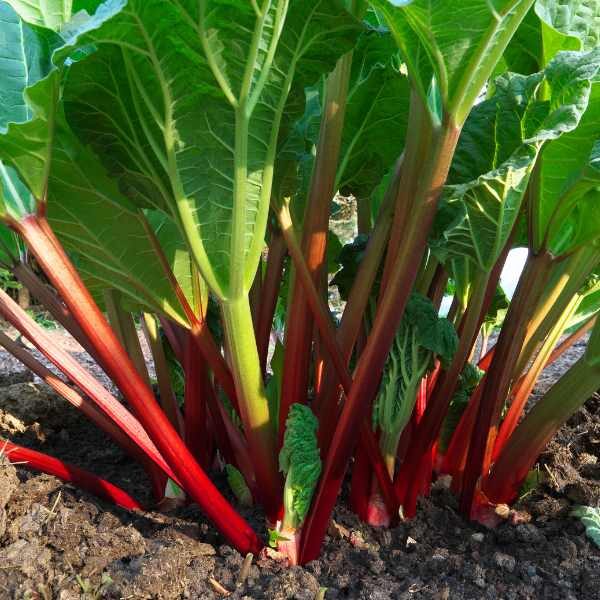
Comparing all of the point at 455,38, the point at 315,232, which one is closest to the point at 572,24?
the point at 455,38

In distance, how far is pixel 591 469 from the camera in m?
1.90

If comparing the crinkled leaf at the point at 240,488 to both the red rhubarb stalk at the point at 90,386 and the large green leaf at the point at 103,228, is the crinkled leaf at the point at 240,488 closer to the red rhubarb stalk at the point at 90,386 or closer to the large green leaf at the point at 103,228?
the red rhubarb stalk at the point at 90,386

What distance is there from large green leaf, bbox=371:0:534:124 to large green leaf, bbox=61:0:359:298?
0.12 meters

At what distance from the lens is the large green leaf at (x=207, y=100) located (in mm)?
1036

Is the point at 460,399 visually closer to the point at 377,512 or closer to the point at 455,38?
the point at 377,512

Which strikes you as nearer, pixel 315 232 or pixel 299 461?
pixel 299 461

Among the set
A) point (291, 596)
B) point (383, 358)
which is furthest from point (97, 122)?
Answer: point (291, 596)

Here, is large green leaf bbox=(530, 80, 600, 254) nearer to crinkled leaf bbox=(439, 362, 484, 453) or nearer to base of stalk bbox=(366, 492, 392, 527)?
crinkled leaf bbox=(439, 362, 484, 453)

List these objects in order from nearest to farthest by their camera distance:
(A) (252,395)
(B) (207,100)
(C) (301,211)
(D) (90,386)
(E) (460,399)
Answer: (B) (207,100), (A) (252,395), (D) (90,386), (C) (301,211), (E) (460,399)

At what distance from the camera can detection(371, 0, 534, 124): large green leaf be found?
99 cm

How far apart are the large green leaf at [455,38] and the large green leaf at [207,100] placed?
12 cm

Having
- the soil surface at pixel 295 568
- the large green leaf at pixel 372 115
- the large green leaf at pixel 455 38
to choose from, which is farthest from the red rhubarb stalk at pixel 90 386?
the large green leaf at pixel 455 38

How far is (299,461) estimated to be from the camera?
1344 millimetres

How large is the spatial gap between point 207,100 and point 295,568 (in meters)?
0.93
